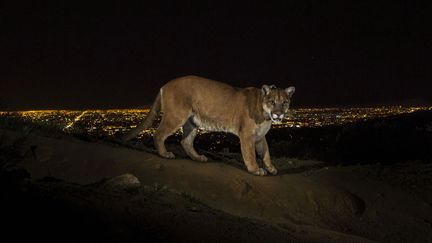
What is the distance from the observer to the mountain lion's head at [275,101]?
12297mm

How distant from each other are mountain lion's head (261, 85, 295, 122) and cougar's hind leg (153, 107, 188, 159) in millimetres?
2093

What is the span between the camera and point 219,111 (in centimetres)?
1312

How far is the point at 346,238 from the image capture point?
25.9 ft

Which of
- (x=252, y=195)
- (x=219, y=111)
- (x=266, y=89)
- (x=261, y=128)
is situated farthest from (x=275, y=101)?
(x=252, y=195)

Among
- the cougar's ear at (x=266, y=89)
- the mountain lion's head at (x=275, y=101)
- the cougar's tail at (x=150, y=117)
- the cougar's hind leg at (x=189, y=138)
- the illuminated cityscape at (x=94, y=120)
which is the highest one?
the cougar's ear at (x=266, y=89)

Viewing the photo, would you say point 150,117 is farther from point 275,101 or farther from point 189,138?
point 275,101

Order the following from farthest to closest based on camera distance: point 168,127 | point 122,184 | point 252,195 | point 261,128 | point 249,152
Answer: point 168,127, point 261,128, point 249,152, point 252,195, point 122,184

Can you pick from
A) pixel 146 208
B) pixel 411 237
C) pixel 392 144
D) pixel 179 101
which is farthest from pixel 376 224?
pixel 392 144

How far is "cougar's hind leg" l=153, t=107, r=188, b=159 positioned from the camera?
42.5 feet

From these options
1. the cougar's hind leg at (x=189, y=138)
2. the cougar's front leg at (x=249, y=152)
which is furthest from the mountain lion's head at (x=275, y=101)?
the cougar's hind leg at (x=189, y=138)

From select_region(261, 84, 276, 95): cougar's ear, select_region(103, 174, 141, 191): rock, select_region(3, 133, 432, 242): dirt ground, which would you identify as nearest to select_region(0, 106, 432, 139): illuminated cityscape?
select_region(261, 84, 276, 95): cougar's ear

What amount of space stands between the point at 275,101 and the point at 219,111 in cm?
155

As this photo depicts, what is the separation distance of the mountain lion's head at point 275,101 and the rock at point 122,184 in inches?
177

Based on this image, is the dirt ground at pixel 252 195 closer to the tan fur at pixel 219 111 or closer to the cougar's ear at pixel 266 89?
the tan fur at pixel 219 111
